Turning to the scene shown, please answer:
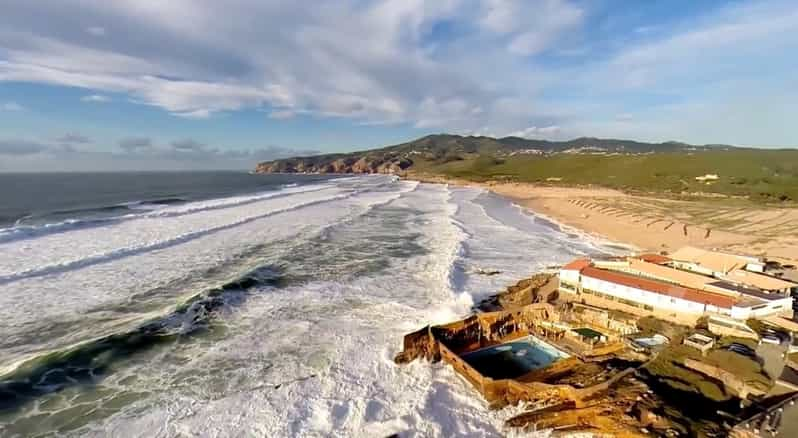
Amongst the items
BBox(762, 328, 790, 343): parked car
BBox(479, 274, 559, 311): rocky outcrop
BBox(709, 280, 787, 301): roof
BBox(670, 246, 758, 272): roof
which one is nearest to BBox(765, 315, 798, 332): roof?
BBox(762, 328, 790, 343): parked car

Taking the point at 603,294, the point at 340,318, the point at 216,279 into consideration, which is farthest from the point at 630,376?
the point at 216,279

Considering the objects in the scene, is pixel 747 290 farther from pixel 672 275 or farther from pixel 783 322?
pixel 672 275

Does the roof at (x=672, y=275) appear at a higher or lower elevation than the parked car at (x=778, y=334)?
higher

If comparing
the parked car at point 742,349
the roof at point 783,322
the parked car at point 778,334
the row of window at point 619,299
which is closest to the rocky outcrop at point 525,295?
the row of window at point 619,299

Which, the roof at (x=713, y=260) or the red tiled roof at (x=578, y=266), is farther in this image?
the roof at (x=713, y=260)

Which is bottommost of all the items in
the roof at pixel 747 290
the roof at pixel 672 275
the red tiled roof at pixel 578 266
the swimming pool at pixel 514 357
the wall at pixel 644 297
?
the swimming pool at pixel 514 357

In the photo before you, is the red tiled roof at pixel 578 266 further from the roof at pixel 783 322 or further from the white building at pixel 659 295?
the roof at pixel 783 322
